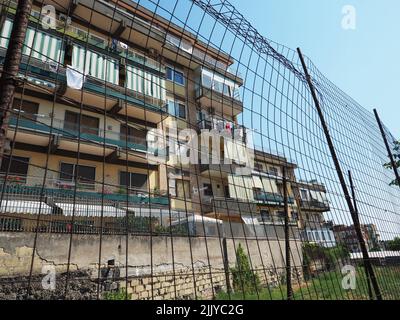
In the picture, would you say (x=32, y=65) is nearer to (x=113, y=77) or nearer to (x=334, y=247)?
(x=113, y=77)

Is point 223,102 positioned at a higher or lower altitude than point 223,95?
higher

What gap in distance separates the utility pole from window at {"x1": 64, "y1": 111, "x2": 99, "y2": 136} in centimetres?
982

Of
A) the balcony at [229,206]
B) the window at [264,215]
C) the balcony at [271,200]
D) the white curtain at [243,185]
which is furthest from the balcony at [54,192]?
the window at [264,215]

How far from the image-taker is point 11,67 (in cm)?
173

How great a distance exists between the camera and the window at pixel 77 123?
38.4 feet

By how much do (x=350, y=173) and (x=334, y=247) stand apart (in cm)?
170

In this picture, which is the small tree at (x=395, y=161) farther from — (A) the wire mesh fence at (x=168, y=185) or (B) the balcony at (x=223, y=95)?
(B) the balcony at (x=223, y=95)

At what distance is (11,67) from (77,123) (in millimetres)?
10988

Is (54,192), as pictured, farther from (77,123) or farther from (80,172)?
(77,123)

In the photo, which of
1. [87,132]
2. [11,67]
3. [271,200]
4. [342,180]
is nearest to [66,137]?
[87,132]

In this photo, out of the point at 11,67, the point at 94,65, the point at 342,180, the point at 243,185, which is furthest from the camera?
the point at 94,65

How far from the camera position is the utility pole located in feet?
5.22

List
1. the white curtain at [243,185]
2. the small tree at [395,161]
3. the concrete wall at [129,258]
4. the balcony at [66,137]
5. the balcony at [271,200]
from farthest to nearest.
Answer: the balcony at [66,137] < the small tree at [395,161] < the concrete wall at [129,258] < the balcony at [271,200] < the white curtain at [243,185]

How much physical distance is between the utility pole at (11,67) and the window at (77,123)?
982 centimetres
